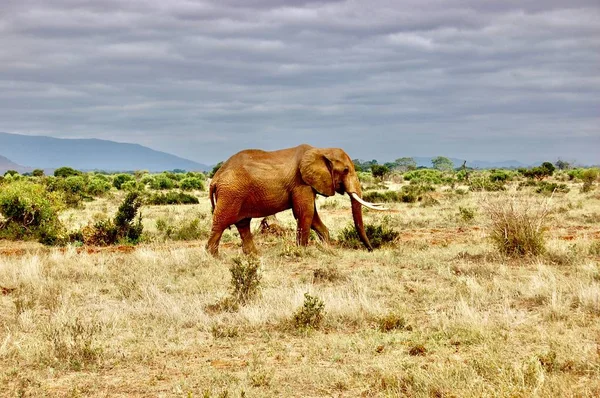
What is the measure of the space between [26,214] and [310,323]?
500 inches

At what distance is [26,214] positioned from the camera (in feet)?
58.6

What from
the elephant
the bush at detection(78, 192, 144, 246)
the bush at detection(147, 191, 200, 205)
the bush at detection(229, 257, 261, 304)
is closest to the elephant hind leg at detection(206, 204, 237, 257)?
the elephant

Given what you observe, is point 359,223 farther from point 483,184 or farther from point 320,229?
point 483,184

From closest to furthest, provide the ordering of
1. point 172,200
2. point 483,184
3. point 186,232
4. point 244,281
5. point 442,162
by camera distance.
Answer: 1. point 244,281
2. point 483,184
3. point 186,232
4. point 172,200
5. point 442,162

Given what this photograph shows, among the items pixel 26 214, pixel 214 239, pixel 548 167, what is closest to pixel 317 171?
pixel 214 239

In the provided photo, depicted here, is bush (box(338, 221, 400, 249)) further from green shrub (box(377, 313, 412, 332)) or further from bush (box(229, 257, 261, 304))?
green shrub (box(377, 313, 412, 332))

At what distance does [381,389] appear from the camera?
584 centimetres

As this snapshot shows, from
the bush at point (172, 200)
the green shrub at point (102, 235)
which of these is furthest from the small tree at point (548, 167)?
the green shrub at point (102, 235)

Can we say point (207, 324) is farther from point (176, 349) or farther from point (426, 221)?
point (426, 221)

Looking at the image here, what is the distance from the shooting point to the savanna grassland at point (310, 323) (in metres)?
6.00

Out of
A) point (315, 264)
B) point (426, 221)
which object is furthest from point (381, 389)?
point (426, 221)

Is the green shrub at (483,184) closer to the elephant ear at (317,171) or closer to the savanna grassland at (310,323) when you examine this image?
the savanna grassland at (310,323)

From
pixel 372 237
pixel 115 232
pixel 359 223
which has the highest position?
pixel 359 223

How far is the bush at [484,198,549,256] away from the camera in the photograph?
1227cm
